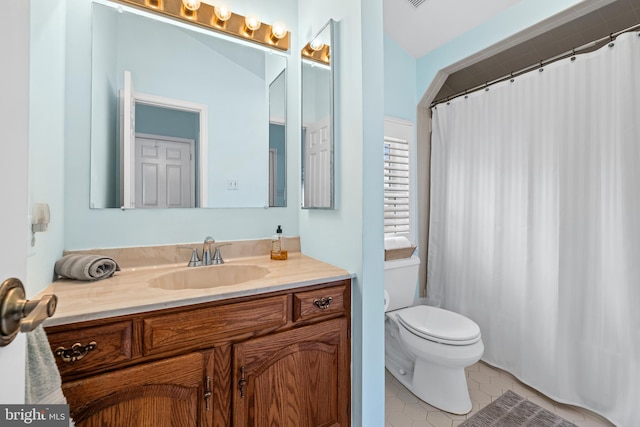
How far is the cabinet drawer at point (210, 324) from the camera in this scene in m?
0.86

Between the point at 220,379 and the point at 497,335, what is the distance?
1.94 m

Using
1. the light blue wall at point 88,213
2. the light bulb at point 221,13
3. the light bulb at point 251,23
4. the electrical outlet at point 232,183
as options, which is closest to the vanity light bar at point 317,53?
the light bulb at point 251,23

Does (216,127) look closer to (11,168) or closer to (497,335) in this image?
(11,168)

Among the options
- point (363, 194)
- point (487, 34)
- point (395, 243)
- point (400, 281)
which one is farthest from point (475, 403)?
point (487, 34)

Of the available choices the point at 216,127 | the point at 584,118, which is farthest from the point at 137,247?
the point at 584,118

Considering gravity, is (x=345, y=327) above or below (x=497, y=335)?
above

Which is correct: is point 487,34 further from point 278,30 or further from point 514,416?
point 514,416

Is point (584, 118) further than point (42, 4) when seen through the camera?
Yes

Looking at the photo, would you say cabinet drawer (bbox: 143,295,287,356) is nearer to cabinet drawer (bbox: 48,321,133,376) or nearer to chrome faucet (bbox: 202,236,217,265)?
cabinet drawer (bbox: 48,321,133,376)

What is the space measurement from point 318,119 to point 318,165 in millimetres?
246

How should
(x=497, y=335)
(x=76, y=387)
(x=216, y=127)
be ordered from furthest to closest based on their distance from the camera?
(x=497, y=335)
(x=216, y=127)
(x=76, y=387)

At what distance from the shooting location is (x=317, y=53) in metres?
1.47

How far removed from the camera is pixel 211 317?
0.93m

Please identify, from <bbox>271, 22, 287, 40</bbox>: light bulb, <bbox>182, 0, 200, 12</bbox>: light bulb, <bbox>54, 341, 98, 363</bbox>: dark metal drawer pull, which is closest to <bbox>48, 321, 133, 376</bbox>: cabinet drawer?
<bbox>54, 341, 98, 363</bbox>: dark metal drawer pull
